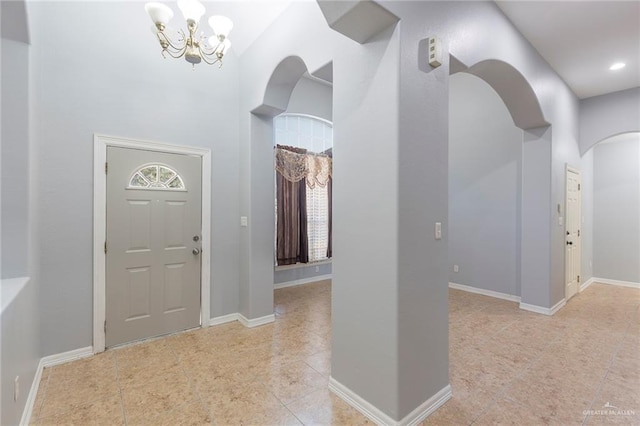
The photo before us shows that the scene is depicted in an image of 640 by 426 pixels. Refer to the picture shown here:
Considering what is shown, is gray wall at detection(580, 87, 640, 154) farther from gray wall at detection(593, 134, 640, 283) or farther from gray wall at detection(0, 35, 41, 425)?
gray wall at detection(0, 35, 41, 425)

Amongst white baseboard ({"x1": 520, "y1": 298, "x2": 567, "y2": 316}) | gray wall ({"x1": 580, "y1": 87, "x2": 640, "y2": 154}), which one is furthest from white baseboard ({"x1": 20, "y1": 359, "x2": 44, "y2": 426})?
gray wall ({"x1": 580, "y1": 87, "x2": 640, "y2": 154})

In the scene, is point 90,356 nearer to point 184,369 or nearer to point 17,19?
point 184,369

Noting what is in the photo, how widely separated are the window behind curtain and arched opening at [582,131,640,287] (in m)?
4.61

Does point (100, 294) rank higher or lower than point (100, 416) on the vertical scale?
higher

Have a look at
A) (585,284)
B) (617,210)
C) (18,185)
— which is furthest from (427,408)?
(617,210)

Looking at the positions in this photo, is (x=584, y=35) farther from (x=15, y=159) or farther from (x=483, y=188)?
(x=15, y=159)

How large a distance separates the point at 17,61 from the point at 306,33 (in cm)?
213

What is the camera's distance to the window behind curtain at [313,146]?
16.7 feet

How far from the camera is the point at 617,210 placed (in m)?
5.39

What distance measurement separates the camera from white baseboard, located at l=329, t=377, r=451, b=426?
5.95ft

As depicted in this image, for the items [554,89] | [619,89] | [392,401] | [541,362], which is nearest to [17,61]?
[392,401]

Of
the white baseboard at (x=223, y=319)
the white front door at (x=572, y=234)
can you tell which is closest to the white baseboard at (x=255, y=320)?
the white baseboard at (x=223, y=319)

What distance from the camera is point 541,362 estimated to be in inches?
102

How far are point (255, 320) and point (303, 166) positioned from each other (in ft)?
8.98
